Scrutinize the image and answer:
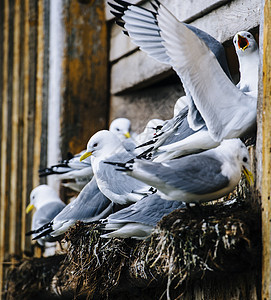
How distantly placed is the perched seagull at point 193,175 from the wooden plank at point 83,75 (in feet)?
7.09

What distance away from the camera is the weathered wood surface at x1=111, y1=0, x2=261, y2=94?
3016 mm

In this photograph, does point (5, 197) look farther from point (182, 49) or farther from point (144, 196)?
point (182, 49)

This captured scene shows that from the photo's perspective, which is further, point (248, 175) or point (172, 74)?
point (172, 74)

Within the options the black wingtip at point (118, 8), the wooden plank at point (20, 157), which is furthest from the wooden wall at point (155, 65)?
the wooden plank at point (20, 157)

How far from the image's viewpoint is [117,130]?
→ 394cm

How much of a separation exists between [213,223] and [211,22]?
1496 mm

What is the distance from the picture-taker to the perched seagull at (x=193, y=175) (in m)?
2.09

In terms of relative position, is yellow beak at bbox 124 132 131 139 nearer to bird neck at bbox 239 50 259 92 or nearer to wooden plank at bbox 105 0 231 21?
wooden plank at bbox 105 0 231 21

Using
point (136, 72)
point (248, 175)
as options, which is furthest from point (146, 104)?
point (248, 175)

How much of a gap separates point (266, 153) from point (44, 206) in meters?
2.01

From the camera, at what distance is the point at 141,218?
243 centimetres

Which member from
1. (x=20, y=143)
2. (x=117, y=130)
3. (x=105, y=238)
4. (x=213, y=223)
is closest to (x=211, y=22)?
(x=117, y=130)

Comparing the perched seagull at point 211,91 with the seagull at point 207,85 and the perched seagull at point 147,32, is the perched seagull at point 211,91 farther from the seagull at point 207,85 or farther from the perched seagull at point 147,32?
the perched seagull at point 147,32

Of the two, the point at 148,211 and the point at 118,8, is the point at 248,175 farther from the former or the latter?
the point at 118,8
